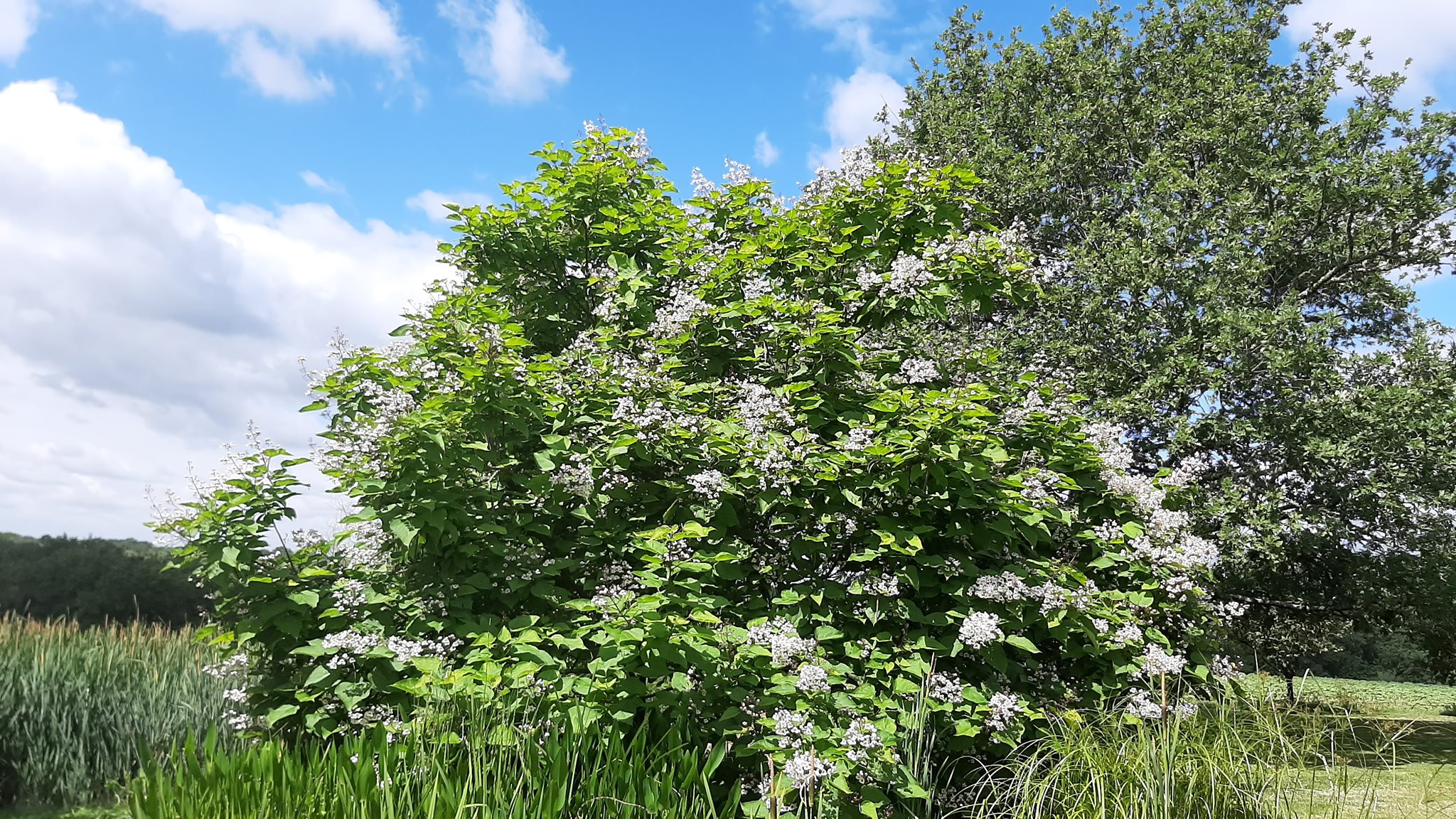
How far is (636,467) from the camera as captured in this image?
570 centimetres

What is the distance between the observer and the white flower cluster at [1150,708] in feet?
16.0

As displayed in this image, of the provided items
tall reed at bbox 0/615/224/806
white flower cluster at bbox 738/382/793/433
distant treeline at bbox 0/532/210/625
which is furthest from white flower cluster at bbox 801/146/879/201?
distant treeline at bbox 0/532/210/625

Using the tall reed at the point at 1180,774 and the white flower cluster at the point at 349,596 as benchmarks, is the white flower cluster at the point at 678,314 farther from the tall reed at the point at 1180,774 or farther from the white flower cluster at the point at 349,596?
the tall reed at the point at 1180,774

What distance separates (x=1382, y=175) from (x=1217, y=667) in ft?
33.9

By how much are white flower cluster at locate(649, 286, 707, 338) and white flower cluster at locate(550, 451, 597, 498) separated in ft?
4.45

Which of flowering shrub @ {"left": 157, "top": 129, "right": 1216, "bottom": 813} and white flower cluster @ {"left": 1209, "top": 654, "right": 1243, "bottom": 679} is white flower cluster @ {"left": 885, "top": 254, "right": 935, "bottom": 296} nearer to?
flowering shrub @ {"left": 157, "top": 129, "right": 1216, "bottom": 813}

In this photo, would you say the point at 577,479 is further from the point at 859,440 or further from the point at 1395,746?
the point at 1395,746

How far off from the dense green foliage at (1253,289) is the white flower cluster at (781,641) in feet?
26.8

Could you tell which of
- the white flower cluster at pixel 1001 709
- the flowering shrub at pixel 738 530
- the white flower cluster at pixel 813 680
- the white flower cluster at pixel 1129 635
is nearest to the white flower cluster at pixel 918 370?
the flowering shrub at pixel 738 530

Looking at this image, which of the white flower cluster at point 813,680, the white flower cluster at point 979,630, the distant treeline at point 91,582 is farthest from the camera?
the distant treeline at point 91,582

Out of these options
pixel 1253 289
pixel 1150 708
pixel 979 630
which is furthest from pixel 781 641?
pixel 1253 289

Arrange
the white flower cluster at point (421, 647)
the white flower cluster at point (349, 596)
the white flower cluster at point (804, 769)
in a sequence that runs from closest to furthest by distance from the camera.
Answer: the white flower cluster at point (804, 769), the white flower cluster at point (421, 647), the white flower cluster at point (349, 596)

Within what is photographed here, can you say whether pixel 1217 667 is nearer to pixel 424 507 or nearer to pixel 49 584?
pixel 424 507

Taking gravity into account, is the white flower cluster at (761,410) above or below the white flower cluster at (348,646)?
above
